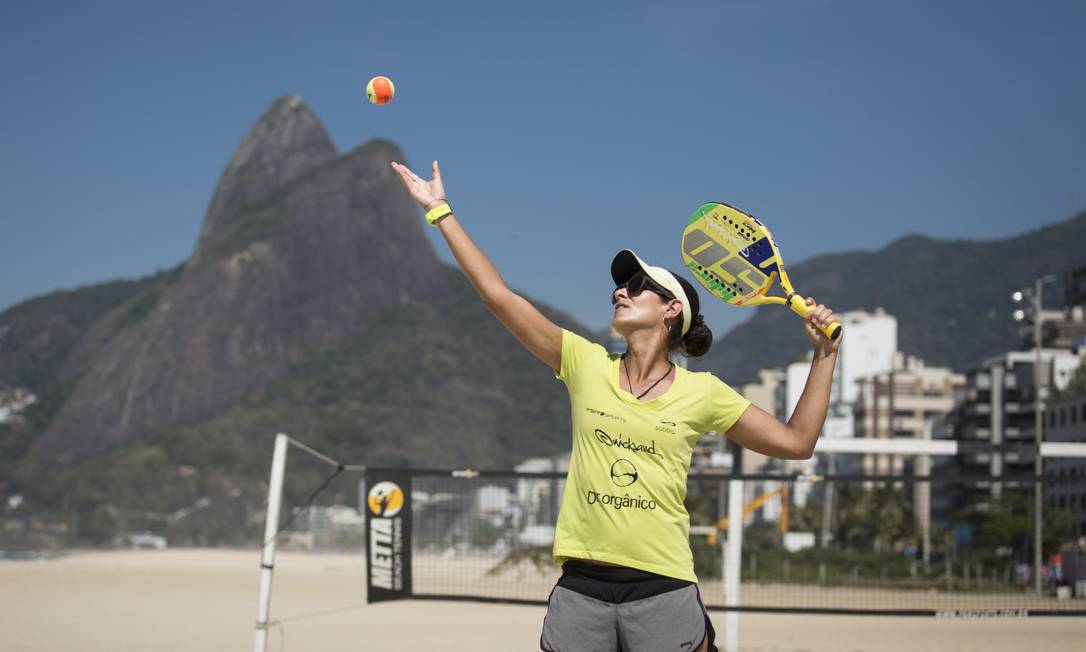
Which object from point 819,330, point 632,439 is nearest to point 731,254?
point 819,330

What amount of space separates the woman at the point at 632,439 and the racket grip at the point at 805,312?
29 mm

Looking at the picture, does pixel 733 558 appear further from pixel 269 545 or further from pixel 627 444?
pixel 627 444

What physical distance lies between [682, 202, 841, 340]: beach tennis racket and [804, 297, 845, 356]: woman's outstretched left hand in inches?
22.4

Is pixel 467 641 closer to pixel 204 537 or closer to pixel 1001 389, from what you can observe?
pixel 204 537

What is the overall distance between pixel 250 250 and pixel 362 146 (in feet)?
77.2

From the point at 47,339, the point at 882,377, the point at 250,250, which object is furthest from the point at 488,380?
the point at 47,339

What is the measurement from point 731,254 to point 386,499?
247 inches

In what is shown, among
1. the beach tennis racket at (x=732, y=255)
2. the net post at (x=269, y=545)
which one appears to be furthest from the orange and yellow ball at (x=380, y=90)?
the net post at (x=269, y=545)

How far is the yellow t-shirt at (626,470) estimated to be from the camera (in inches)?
166

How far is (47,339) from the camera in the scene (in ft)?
517

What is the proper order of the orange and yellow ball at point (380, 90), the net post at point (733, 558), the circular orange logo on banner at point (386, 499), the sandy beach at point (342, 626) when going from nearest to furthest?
the orange and yellow ball at point (380, 90), the circular orange logo on banner at point (386, 499), the net post at point (733, 558), the sandy beach at point (342, 626)

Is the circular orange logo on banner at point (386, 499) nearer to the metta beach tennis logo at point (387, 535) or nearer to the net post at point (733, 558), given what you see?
the metta beach tennis logo at point (387, 535)

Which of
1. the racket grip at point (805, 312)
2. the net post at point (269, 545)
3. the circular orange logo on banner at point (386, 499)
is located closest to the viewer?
the racket grip at point (805, 312)

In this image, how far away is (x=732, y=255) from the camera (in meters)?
5.22
